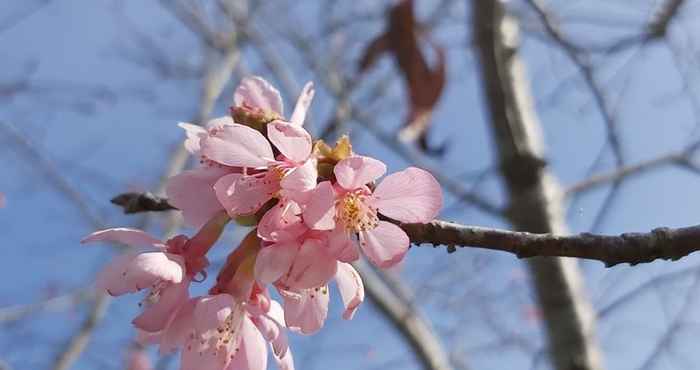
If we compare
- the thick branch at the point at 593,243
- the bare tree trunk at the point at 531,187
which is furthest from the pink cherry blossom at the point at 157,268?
the bare tree trunk at the point at 531,187

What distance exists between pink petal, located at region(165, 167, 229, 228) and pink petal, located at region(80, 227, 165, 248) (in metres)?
0.05

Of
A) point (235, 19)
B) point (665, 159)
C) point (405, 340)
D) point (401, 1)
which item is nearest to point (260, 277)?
point (401, 1)

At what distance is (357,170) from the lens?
0.54 metres

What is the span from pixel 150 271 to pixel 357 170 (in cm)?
19

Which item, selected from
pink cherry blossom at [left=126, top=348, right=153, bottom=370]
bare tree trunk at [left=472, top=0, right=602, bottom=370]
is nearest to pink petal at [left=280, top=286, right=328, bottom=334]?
bare tree trunk at [left=472, top=0, right=602, bottom=370]

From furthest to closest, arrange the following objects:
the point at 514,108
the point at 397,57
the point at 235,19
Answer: the point at 235,19 < the point at 514,108 < the point at 397,57

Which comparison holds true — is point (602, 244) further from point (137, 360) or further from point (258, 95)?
point (137, 360)

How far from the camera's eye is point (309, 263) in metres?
0.53

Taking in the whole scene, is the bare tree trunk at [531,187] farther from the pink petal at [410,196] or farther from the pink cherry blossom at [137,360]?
the pink cherry blossom at [137,360]

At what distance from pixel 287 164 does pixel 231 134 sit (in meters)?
0.06

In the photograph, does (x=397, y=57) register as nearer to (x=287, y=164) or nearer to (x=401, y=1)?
(x=401, y=1)

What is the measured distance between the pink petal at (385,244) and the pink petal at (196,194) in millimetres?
142

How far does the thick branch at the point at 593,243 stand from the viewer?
0.51 m

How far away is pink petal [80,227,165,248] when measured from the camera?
0.60 metres
